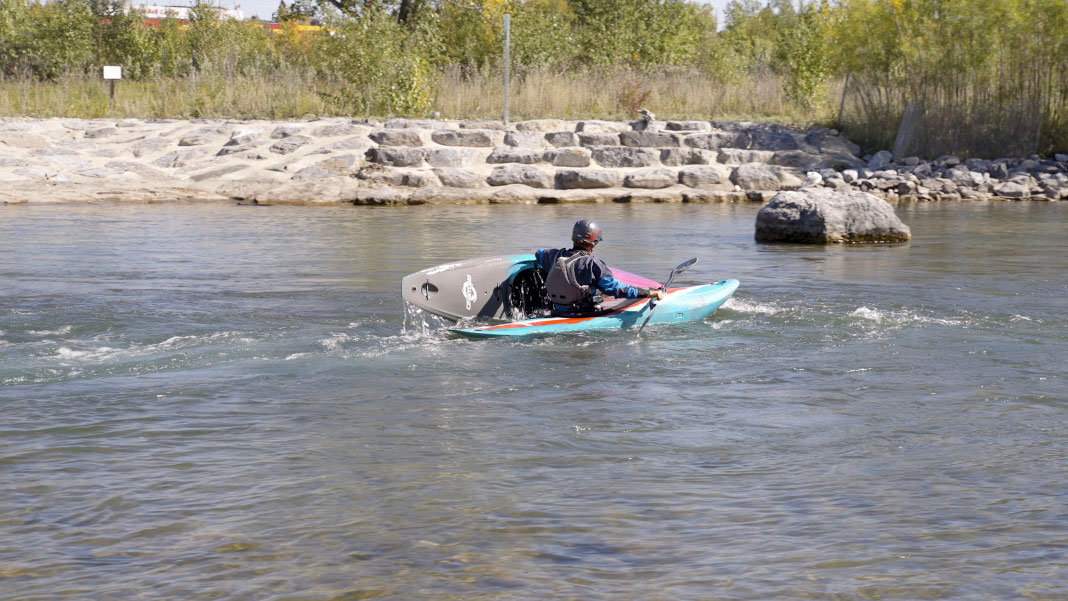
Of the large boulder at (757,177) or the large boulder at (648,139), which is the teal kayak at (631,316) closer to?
the large boulder at (757,177)

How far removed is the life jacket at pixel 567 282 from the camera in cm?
785

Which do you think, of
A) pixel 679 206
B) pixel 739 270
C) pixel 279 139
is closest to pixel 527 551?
pixel 739 270

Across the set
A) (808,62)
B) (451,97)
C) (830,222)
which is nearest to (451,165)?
(451,97)

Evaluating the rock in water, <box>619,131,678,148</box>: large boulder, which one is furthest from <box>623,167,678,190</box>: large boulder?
the rock in water

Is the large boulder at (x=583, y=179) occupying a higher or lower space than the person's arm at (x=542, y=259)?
higher

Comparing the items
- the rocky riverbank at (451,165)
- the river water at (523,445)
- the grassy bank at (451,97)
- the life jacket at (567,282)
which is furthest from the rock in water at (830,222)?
the grassy bank at (451,97)

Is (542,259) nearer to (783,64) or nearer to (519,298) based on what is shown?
(519,298)

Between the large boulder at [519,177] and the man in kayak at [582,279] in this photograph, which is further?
the large boulder at [519,177]

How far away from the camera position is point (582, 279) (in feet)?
25.7

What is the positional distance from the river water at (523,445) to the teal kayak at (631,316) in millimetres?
114

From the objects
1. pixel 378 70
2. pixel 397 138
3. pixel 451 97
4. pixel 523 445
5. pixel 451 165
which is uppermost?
pixel 378 70

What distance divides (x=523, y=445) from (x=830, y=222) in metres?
9.35

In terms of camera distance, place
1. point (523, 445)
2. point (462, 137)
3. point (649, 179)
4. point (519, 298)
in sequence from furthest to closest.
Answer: point (462, 137), point (649, 179), point (519, 298), point (523, 445)

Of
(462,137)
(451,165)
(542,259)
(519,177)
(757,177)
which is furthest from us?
(757,177)
